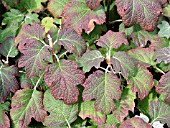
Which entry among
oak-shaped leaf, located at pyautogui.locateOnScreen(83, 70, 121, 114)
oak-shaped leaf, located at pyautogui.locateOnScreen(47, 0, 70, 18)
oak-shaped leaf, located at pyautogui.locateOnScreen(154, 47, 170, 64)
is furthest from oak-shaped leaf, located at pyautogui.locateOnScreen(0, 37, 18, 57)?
oak-shaped leaf, located at pyautogui.locateOnScreen(154, 47, 170, 64)

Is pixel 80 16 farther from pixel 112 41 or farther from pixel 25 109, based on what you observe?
pixel 25 109

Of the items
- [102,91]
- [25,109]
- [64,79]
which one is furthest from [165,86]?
[25,109]

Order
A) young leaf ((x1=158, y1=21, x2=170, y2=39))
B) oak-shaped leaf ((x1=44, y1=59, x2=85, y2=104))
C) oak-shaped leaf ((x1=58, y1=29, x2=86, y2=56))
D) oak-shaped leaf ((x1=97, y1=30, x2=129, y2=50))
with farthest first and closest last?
young leaf ((x1=158, y1=21, x2=170, y2=39)) < oak-shaped leaf ((x1=97, y1=30, x2=129, y2=50)) < oak-shaped leaf ((x1=58, y1=29, x2=86, y2=56)) < oak-shaped leaf ((x1=44, y1=59, x2=85, y2=104))

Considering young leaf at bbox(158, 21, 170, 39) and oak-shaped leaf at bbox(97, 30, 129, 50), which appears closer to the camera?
oak-shaped leaf at bbox(97, 30, 129, 50)

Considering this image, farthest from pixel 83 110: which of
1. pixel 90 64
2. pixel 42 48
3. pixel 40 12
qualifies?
pixel 40 12

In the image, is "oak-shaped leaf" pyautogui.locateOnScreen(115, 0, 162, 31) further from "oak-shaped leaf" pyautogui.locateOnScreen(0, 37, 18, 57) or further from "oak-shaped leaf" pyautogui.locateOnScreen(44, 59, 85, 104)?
"oak-shaped leaf" pyautogui.locateOnScreen(0, 37, 18, 57)

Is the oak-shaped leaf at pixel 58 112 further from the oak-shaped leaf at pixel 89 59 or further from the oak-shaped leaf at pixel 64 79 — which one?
the oak-shaped leaf at pixel 89 59

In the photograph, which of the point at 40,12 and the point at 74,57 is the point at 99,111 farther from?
the point at 40,12
